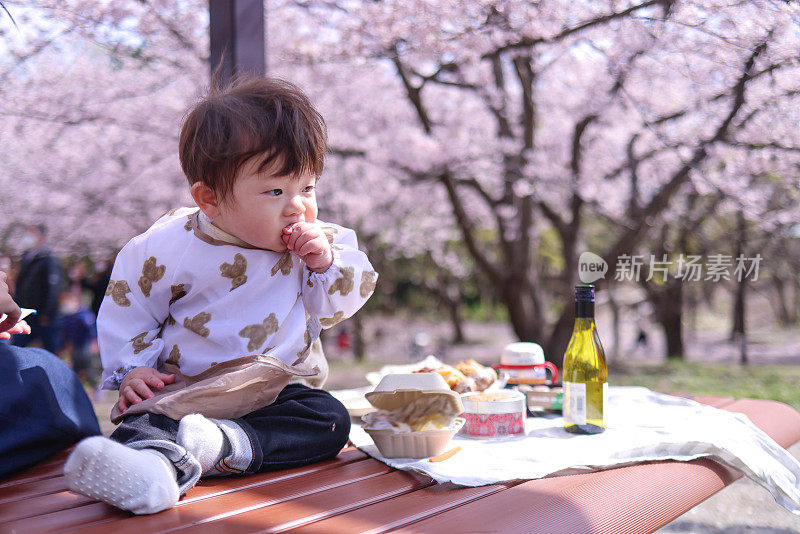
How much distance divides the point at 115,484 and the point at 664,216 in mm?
6579

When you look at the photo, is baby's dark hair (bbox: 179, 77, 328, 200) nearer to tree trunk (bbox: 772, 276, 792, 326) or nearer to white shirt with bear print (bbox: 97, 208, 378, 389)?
white shirt with bear print (bbox: 97, 208, 378, 389)

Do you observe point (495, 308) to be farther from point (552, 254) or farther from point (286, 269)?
point (286, 269)

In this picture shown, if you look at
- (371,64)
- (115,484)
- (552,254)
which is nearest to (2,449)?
(115,484)

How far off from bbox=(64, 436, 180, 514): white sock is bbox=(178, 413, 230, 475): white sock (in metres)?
0.13

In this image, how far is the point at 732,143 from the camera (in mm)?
4555

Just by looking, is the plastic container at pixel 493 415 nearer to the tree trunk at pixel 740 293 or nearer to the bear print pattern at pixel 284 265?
the bear print pattern at pixel 284 265

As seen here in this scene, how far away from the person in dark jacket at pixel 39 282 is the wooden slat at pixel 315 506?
3493 mm

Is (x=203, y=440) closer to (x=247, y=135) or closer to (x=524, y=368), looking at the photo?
(x=247, y=135)

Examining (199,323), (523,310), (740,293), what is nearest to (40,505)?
(199,323)

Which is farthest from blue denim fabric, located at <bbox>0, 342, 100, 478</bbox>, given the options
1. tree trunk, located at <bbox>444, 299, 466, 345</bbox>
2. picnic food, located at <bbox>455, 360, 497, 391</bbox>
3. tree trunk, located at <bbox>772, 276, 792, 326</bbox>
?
tree trunk, located at <bbox>444, 299, 466, 345</bbox>

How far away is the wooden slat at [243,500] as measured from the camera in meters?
1.05

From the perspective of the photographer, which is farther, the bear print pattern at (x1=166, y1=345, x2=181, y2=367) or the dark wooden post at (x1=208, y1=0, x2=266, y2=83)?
the dark wooden post at (x1=208, y1=0, x2=266, y2=83)

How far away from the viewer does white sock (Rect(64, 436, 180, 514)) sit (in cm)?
108

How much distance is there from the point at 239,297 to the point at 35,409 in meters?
0.52
